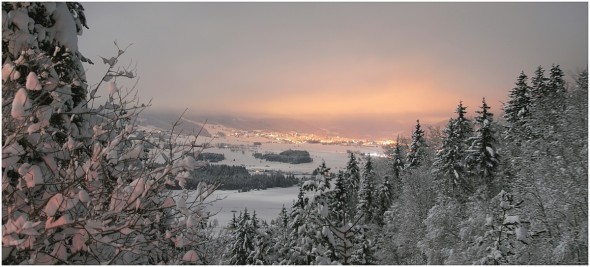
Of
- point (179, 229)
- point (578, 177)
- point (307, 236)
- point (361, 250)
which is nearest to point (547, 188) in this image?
point (578, 177)

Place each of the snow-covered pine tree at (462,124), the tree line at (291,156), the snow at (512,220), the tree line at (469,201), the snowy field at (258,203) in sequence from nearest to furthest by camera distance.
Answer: the tree line at (469,201)
the snow at (512,220)
the snow-covered pine tree at (462,124)
the snowy field at (258,203)
the tree line at (291,156)

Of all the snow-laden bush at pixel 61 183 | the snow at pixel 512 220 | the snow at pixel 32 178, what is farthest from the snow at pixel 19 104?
the snow at pixel 512 220

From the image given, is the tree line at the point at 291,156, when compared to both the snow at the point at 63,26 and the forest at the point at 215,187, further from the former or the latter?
the snow at the point at 63,26

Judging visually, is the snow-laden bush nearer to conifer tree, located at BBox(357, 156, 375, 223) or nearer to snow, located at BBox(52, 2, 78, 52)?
snow, located at BBox(52, 2, 78, 52)

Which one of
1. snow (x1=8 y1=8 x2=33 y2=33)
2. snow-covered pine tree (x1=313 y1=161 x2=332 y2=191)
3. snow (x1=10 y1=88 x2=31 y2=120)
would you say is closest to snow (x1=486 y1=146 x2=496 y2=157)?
snow-covered pine tree (x1=313 y1=161 x2=332 y2=191)

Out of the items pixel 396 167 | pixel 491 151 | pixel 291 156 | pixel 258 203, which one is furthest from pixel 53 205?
pixel 291 156

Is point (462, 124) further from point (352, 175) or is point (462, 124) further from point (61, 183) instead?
point (61, 183)

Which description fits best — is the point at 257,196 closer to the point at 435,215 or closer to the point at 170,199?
the point at 435,215

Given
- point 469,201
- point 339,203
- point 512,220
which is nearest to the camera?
point 512,220
